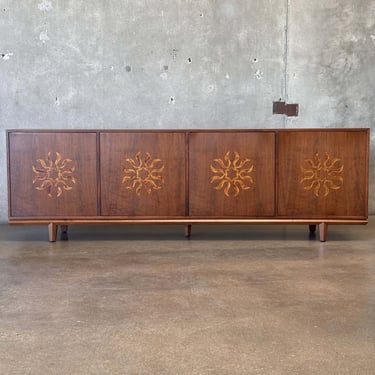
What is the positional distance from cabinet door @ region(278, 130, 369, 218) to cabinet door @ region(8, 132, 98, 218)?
53.0 inches

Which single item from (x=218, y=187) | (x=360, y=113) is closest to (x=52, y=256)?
(x=218, y=187)

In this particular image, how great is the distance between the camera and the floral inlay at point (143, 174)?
12.6 feet

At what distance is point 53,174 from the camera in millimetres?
3809

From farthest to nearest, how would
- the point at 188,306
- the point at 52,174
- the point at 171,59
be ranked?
the point at 171,59, the point at 52,174, the point at 188,306

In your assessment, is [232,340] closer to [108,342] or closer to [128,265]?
[108,342]

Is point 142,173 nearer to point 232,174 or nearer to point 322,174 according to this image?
point 232,174

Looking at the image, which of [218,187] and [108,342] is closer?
[108,342]

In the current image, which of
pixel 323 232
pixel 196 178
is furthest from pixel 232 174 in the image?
pixel 323 232

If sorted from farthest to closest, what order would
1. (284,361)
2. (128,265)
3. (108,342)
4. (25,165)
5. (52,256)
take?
(25,165), (52,256), (128,265), (108,342), (284,361)

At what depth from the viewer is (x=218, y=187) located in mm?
3836

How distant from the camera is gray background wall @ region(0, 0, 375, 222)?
15.0 feet

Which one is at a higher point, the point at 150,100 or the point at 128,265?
the point at 150,100

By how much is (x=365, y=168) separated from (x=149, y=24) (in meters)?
2.16

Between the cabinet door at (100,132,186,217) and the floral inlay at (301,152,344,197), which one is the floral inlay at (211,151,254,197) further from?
the floral inlay at (301,152,344,197)
